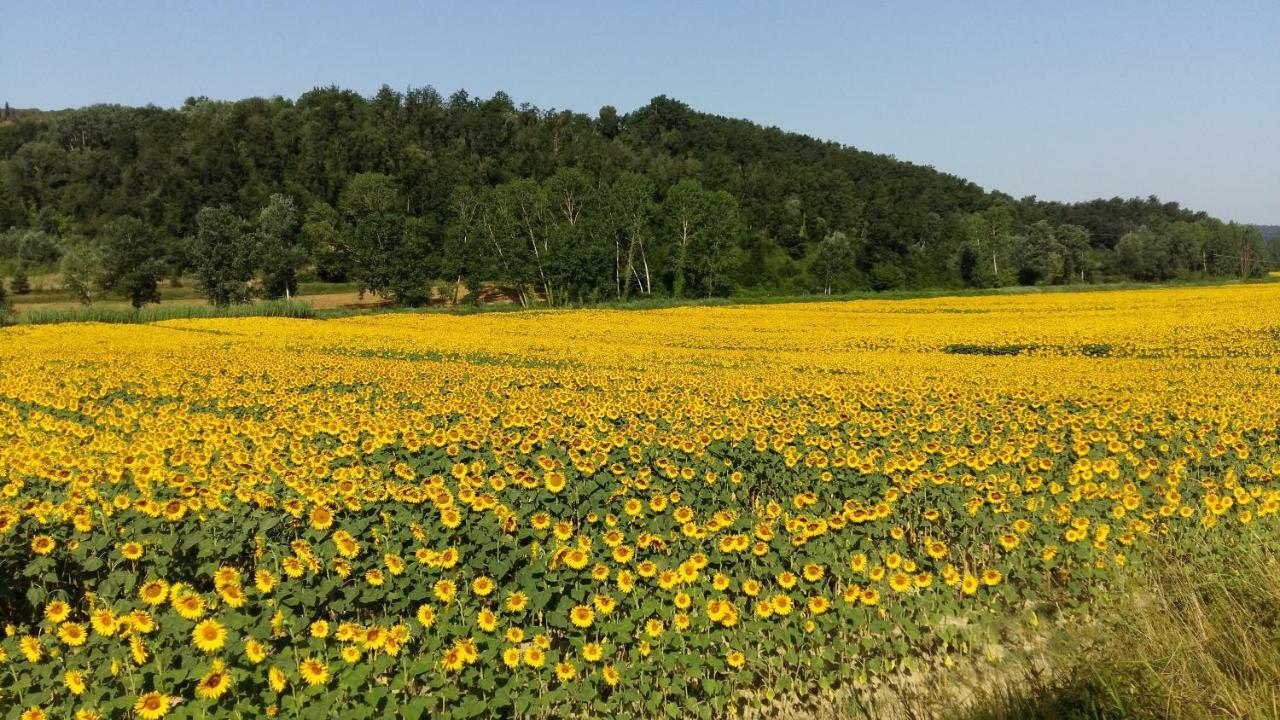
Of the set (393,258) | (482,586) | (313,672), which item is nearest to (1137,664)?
(482,586)

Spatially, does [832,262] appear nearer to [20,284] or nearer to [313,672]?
[20,284]

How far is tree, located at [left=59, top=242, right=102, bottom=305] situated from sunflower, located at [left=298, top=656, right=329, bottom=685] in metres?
86.0

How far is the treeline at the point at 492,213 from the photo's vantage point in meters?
75.3

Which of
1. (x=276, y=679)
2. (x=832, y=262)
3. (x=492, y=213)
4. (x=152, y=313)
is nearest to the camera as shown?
(x=276, y=679)

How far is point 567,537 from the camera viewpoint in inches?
219

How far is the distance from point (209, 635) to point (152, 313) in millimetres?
46261

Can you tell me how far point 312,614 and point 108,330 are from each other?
32632 mm

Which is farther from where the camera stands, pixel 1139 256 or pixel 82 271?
pixel 1139 256

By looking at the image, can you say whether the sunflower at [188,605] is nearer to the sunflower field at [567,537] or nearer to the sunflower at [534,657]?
the sunflower field at [567,537]

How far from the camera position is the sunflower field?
430 centimetres

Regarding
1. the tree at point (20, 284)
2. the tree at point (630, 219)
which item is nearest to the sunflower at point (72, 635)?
the tree at point (630, 219)

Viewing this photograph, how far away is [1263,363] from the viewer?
17969 mm

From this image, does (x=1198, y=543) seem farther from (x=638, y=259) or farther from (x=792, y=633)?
(x=638, y=259)

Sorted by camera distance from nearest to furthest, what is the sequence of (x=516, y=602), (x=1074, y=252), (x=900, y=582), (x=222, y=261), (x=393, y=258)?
(x=516, y=602)
(x=900, y=582)
(x=222, y=261)
(x=393, y=258)
(x=1074, y=252)
